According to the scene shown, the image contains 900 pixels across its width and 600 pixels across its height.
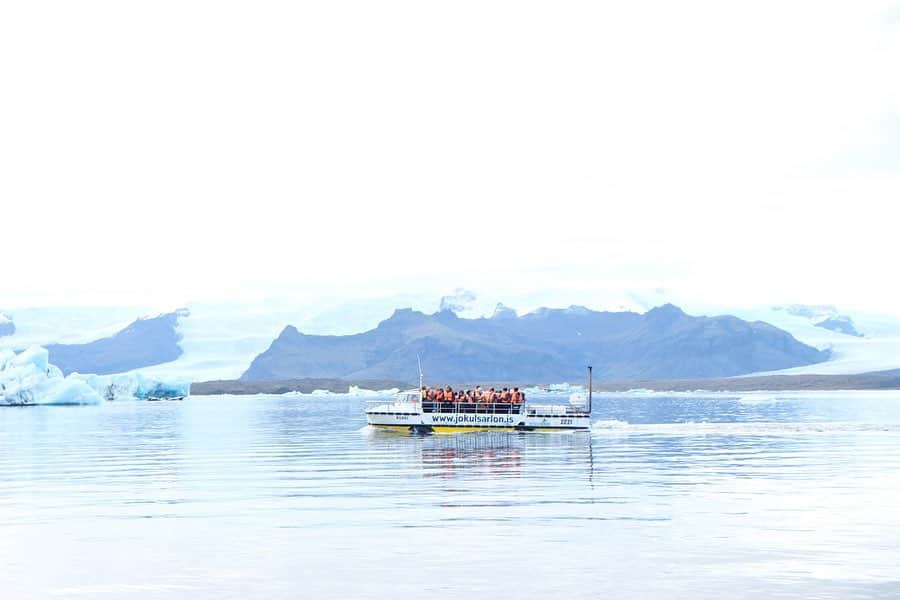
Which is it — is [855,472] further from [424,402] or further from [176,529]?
[424,402]

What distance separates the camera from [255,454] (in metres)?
58.3

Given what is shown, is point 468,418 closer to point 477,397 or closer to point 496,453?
point 477,397

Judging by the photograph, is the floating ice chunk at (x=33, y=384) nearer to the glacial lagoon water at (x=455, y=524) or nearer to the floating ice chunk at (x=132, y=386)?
the floating ice chunk at (x=132, y=386)

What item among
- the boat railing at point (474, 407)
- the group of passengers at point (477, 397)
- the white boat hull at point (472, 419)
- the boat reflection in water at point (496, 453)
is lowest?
the boat reflection in water at point (496, 453)

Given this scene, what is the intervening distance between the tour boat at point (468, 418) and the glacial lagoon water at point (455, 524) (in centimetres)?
1875

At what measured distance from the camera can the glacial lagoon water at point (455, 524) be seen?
2170cm

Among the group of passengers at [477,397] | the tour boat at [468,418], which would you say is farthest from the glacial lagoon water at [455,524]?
the group of passengers at [477,397]

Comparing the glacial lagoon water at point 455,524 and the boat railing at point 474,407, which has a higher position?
the boat railing at point 474,407

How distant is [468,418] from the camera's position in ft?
254

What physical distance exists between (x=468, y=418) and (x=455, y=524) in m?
48.3

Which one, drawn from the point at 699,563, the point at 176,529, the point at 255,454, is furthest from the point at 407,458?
the point at 699,563

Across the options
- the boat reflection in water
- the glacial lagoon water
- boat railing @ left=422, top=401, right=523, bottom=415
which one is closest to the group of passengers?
boat railing @ left=422, top=401, right=523, bottom=415

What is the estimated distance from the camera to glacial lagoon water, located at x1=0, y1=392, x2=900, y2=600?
71.2ft

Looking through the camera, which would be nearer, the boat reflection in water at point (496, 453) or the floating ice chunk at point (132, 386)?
the boat reflection in water at point (496, 453)
